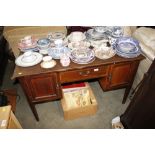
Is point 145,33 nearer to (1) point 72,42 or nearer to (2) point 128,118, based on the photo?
(1) point 72,42

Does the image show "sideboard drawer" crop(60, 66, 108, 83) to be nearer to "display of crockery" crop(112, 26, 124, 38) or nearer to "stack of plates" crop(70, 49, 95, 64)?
"stack of plates" crop(70, 49, 95, 64)

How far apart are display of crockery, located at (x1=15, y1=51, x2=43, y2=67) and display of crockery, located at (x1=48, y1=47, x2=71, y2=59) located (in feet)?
0.35

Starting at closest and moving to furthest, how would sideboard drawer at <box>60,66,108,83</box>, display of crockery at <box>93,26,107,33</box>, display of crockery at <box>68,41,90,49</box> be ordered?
sideboard drawer at <box>60,66,108,83</box> < display of crockery at <box>68,41,90,49</box> < display of crockery at <box>93,26,107,33</box>

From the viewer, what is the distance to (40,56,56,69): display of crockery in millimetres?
1435

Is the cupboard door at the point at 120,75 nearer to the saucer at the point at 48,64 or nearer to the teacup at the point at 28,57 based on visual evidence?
the saucer at the point at 48,64

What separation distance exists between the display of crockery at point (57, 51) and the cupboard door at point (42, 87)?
0.62 feet

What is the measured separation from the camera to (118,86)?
177cm

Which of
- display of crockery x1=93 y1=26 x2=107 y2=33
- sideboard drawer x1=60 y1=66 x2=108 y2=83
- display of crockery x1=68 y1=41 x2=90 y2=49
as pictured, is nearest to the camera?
sideboard drawer x1=60 y1=66 x2=108 y2=83

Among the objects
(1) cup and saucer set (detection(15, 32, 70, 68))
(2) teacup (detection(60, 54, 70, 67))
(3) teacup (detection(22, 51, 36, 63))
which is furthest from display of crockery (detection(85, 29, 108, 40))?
(3) teacup (detection(22, 51, 36, 63))

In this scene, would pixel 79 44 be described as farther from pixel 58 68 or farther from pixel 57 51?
pixel 58 68

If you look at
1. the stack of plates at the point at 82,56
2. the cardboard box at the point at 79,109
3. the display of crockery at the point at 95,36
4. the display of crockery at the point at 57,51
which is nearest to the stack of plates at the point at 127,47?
the display of crockery at the point at 95,36
